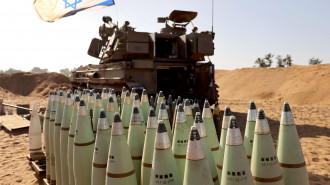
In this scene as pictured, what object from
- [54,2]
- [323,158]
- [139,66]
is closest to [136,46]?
[139,66]

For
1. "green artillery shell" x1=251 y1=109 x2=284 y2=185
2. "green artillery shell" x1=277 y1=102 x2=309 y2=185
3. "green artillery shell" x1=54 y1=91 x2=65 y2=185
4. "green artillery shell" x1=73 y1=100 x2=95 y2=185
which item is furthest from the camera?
"green artillery shell" x1=54 y1=91 x2=65 y2=185

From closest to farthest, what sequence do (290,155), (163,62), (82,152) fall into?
(290,155) < (82,152) < (163,62)

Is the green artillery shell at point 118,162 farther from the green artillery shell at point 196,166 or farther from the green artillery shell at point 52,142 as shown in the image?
the green artillery shell at point 52,142

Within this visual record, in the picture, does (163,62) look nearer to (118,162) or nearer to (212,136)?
(212,136)

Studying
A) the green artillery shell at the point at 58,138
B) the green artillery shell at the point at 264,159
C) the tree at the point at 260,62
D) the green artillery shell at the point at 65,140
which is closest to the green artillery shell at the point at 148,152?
the green artillery shell at the point at 264,159

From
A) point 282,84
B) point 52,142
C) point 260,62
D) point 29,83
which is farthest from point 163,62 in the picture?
point 260,62

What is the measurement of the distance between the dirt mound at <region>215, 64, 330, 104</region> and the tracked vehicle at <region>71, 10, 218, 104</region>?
42.6 ft

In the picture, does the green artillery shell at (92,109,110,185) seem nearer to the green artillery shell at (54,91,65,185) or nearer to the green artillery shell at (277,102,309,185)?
the green artillery shell at (54,91,65,185)

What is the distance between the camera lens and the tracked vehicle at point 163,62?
7891 millimetres

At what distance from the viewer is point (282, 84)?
A: 23.7 meters

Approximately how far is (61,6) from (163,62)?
3.61 meters

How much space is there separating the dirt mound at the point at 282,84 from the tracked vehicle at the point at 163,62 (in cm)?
1297

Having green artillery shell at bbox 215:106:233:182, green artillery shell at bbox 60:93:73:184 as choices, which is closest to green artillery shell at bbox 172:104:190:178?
green artillery shell at bbox 215:106:233:182

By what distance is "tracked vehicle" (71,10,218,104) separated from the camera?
789 cm
